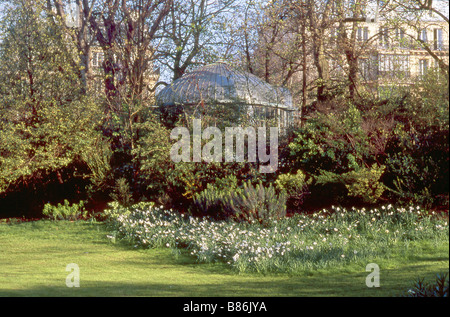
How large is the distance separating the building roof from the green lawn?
6793mm

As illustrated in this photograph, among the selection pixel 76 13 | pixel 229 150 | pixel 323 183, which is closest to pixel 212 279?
pixel 323 183

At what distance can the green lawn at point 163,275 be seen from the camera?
223 inches

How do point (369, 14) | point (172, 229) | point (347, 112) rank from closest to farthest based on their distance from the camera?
point (172, 229)
point (347, 112)
point (369, 14)

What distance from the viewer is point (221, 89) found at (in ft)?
48.9

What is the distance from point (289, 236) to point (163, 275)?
105 inches

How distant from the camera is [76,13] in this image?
1623 cm

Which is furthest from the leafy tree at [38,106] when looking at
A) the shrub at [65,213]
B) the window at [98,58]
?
the window at [98,58]

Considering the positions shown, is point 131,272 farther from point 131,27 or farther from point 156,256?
point 131,27

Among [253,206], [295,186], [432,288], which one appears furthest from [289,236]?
[432,288]

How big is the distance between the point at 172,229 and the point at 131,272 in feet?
8.61

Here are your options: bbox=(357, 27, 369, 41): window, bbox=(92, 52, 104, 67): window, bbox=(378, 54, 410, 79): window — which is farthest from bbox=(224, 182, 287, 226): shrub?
bbox=(357, 27, 369, 41): window

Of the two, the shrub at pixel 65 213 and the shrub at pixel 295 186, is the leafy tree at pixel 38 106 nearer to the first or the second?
the shrub at pixel 65 213

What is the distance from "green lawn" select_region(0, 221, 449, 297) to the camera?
5668mm
